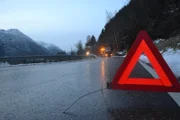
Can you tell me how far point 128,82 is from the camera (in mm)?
7688

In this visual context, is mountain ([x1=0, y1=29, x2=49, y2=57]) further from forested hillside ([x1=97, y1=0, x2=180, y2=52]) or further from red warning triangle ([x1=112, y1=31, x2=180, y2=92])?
red warning triangle ([x1=112, y1=31, x2=180, y2=92])

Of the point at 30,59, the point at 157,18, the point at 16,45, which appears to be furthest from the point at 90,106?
the point at 16,45

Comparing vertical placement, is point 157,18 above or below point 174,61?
above

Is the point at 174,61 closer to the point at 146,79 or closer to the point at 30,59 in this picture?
the point at 146,79

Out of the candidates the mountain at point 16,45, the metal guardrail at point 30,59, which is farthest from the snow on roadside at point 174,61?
the mountain at point 16,45

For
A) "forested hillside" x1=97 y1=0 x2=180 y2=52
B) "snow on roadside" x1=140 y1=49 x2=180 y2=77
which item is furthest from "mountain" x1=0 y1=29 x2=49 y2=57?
"snow on roadside" x1=140 y1=49 x2=180 y2=77

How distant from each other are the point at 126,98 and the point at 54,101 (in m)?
1.65

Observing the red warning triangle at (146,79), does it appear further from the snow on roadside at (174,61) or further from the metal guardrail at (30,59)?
the metal guardrail at (30,59)

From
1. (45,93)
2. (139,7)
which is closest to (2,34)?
(139,7)

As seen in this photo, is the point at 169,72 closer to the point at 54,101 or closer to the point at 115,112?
the point at 115,112

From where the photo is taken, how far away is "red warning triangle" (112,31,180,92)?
7.44m

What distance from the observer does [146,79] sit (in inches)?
302

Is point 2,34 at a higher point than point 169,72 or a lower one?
higher

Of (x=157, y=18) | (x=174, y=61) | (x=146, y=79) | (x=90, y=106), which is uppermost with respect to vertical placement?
(x=157, y=18)
